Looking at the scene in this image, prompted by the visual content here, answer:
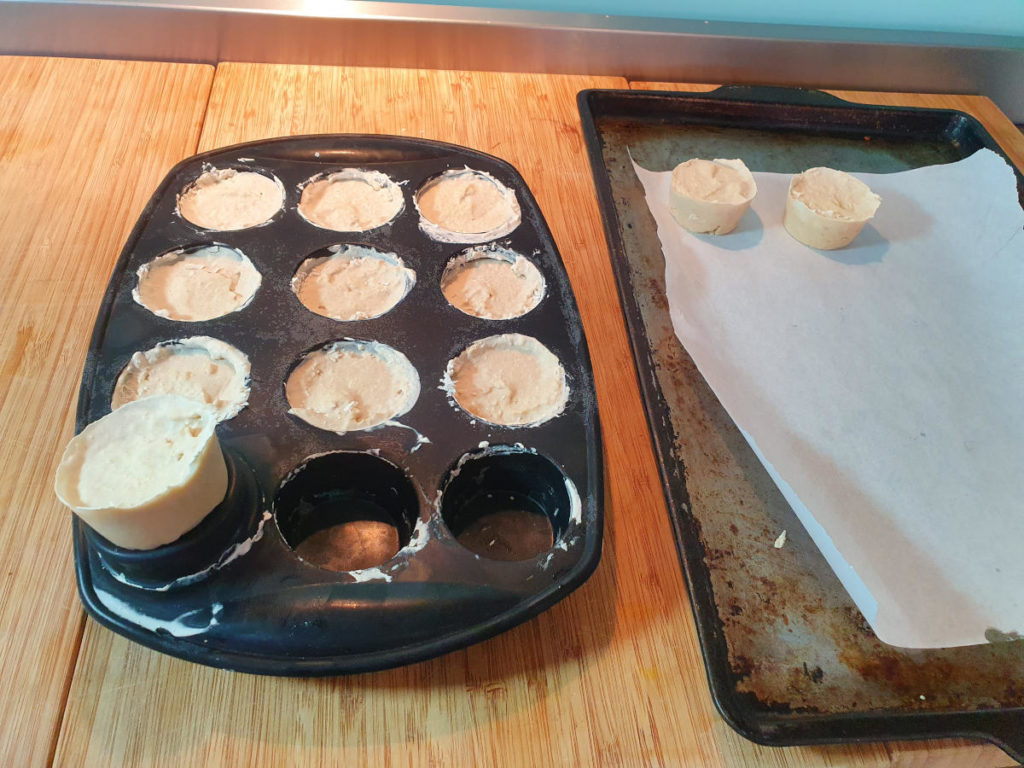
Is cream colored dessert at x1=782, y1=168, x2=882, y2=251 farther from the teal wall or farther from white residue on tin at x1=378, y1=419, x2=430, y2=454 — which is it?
white residue on tin at x1=378, y1=419, x2=430, y2=454

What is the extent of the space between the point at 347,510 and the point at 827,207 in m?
0.97

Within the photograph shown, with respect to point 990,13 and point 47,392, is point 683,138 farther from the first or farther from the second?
point 47,392

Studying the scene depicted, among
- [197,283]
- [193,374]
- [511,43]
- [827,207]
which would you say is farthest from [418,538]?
[511,43]

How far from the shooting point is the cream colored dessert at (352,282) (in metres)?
0.97

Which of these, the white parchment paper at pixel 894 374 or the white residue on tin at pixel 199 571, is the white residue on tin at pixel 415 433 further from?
the white parchment paper at pixel 894 374

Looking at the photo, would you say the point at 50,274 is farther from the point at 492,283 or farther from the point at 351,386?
the point at 492,283

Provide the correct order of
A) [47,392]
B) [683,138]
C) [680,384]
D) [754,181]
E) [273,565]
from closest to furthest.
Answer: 1. [273,565]
2. [47,392]
3. [680,384]
4. [754,181]
5. [683,138]

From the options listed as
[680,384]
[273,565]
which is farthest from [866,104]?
[273,565]

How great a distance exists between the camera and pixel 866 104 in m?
1.47

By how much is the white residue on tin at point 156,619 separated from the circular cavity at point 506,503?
268mm

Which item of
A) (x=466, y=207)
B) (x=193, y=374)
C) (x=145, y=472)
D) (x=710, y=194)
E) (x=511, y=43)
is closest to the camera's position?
(x=145, y=472)

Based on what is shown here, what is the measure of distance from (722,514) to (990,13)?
53.1 inches

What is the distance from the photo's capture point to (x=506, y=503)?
2.87 ft

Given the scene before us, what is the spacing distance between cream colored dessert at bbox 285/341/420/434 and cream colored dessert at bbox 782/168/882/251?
759 mm
